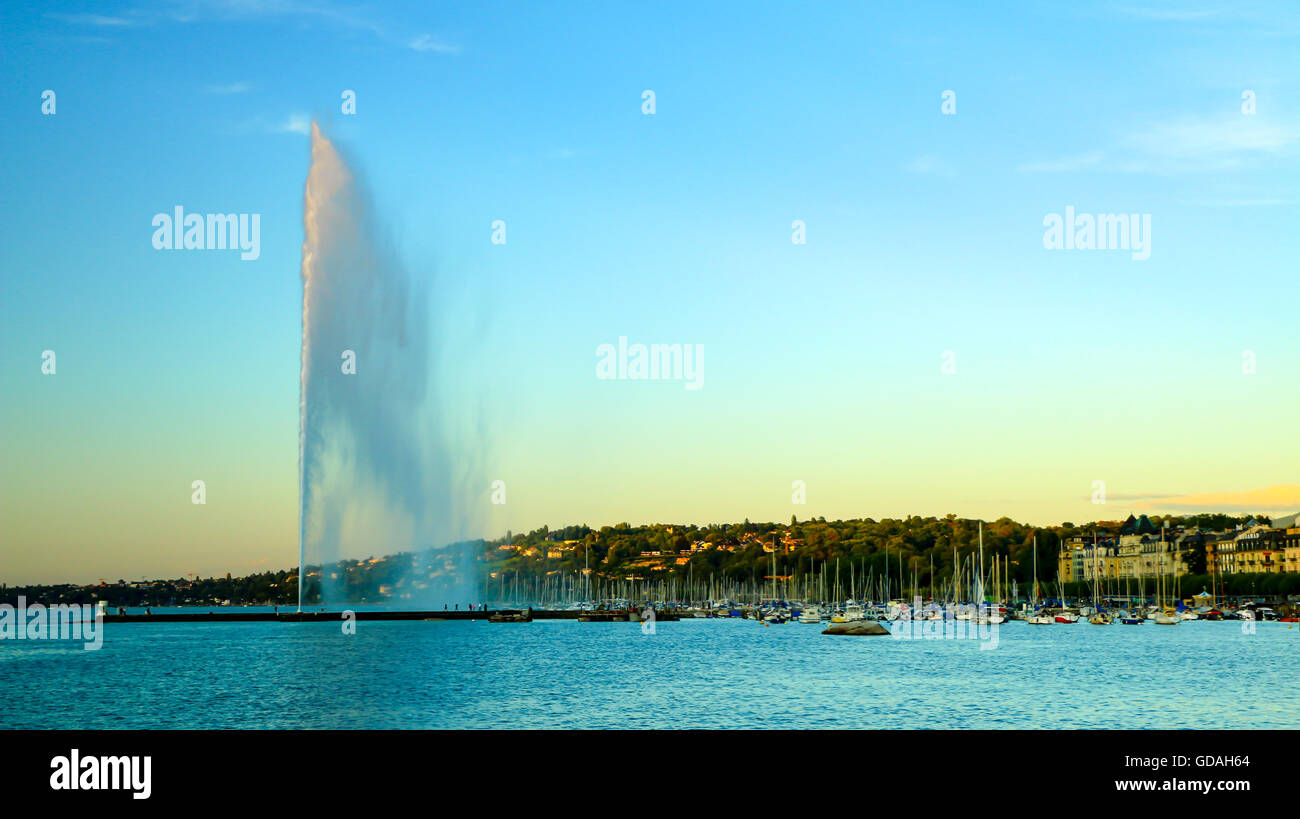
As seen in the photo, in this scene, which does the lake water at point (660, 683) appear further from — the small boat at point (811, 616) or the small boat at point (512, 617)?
the small boat at point (512, 617)

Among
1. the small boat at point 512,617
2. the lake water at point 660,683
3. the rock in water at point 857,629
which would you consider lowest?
the small boat at point 512,617

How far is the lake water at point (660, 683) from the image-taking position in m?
46.7

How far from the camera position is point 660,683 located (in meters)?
60.5

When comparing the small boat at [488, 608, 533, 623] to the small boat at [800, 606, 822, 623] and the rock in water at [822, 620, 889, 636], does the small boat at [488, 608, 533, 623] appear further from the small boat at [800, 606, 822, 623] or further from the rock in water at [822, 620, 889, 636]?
the rock in water at [822, 620, 889, 636]

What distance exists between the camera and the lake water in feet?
153

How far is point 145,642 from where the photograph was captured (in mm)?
113312

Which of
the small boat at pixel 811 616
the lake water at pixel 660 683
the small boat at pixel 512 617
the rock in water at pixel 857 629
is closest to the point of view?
the lake water at pixel 660 683

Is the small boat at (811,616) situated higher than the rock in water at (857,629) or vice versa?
the rock in water at (857,629)

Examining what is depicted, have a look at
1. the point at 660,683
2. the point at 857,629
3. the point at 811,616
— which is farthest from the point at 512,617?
the point at 660,683

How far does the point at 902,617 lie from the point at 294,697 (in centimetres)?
9363

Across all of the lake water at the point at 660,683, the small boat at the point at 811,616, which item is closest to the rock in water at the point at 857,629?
the lake water at the point at 660,683

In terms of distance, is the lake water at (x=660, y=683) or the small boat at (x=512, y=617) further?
the small boat at (x=512, y=617)
